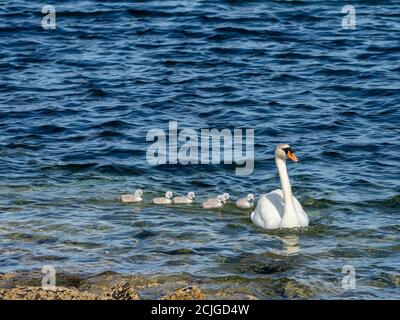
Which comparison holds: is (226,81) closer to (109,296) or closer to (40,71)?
(40,71)

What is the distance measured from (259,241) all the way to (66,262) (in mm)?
3112

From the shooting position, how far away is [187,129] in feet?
69.2

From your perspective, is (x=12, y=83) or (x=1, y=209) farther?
(x=12, y=83)

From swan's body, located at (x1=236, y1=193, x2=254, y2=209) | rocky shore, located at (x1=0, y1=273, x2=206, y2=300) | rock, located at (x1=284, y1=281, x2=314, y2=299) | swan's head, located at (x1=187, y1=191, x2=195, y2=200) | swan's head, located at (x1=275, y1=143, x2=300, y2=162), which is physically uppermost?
swan's head, located at (x1=275, y1=143, x2=300, y2=162)

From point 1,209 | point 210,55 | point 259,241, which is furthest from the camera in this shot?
point 210,55

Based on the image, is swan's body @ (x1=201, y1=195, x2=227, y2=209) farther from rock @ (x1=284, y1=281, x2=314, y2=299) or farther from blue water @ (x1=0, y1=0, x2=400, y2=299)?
rock @ (x1=284, y1=281, x2=314, y2=299)

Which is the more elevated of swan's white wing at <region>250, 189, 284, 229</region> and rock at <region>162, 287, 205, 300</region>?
rock at <region>162, 287, 205, 300</region>

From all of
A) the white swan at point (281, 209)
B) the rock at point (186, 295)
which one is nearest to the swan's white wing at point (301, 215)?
the white swan at point (281, 209)

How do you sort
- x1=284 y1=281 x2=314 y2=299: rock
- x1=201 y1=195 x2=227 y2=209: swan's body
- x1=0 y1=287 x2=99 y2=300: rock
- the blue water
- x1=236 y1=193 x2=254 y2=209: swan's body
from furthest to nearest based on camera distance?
1. x1=236 y1=193 x2=254 y2=209: swan's body
2. x1=201 y1=195 x2=227 y2=209: swan's body
3. the blue water
4. x1=284 y1=281 x2=314 y2=299: rock
5. x1=0 y1=287 x2=99 y2=300: rock

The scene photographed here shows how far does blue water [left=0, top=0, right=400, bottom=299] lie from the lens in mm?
14242

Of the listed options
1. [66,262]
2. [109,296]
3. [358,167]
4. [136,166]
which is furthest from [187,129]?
[109,296]

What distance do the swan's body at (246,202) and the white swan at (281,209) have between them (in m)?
0.37

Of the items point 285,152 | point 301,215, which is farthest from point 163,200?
point 301,215

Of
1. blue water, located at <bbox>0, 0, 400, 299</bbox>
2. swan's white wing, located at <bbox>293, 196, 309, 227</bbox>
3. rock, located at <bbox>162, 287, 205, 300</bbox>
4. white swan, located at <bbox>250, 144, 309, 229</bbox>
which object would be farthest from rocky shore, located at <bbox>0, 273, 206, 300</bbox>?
swan's white wing, located at <bbox>293, 196, 309, 227</bbox>
